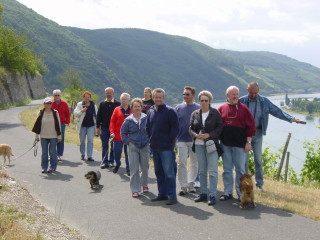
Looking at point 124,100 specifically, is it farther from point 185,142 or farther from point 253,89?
point 253,89

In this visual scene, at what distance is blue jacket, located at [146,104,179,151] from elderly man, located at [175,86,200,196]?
0.72 m

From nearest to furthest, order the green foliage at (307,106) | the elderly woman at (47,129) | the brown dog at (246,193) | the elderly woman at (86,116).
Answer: the brown dog at (246,193) → the elderly woman at (47,129) → the elderly woman at (86,116) → the green foliage at (307,106)

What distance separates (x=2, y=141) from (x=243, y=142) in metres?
11.4

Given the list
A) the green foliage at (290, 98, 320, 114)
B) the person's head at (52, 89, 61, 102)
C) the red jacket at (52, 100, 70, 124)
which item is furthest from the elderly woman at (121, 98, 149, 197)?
the green foliage at (290, 98, 320, 114)

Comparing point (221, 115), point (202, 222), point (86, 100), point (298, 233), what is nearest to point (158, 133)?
point (221, 115)

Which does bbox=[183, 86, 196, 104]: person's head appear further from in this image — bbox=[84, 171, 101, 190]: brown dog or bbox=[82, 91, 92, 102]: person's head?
bbox=[82, 91, 92, 102]: person's head

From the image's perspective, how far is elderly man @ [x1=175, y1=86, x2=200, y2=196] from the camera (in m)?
7.43

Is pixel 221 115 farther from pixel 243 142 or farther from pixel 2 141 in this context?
pixel 2 141

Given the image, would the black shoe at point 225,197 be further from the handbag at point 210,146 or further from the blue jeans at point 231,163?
the handbag at point 210,146

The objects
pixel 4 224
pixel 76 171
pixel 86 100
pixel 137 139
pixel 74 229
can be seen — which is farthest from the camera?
pixel 86 100

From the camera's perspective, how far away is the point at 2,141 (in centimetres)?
1501

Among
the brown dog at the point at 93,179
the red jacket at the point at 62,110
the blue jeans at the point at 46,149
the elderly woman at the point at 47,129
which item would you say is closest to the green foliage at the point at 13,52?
the red jacket at the point at 62,110

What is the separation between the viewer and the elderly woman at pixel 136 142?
7.33 meters

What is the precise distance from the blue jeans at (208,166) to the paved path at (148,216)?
320mm
